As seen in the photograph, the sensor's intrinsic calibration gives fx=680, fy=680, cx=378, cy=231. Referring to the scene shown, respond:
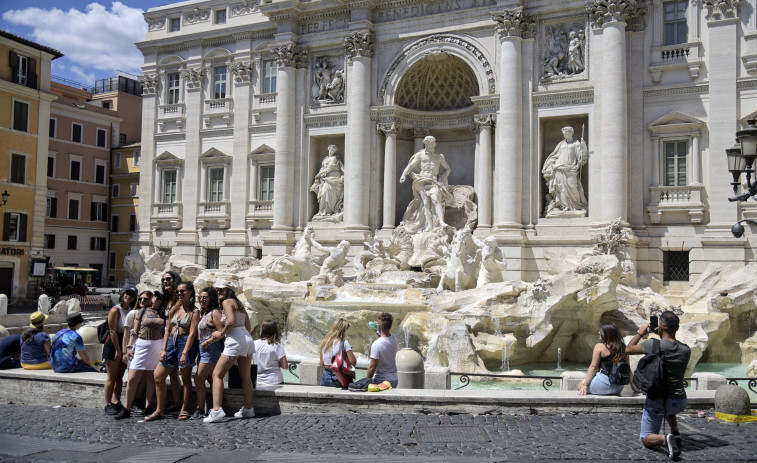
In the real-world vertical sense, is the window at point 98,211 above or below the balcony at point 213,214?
above

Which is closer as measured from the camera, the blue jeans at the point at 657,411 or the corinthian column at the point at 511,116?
the blue jeans at the point at 657,411

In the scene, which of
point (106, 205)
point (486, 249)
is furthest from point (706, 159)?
point (106, 205)

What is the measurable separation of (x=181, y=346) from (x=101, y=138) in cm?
4033

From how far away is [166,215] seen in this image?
35031 millimetres

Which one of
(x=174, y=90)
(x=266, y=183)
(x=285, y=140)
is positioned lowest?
(x=266, y=183)

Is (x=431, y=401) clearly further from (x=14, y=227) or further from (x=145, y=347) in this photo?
(x=14, y=227)

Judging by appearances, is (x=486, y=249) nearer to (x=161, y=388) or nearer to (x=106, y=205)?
(x=161, y=388)

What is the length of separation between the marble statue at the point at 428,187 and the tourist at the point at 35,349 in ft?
57.8

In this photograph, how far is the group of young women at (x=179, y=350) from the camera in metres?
9.63

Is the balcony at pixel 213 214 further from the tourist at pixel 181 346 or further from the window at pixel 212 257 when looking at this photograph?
the tourist at pixel 181 346

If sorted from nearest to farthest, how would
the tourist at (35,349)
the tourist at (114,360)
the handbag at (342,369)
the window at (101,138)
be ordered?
the tourist at (114,360) < the handbag at (342,369) < the tourist at (35,349) < the window at (101,138)

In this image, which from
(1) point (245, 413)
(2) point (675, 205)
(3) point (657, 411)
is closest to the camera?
(3) point (657, 411)

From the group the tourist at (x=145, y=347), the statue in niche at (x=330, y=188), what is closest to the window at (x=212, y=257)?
the statue in niche at (x=330, y=188)

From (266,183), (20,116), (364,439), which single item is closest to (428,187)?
(266,183)
